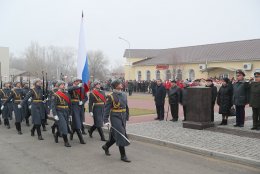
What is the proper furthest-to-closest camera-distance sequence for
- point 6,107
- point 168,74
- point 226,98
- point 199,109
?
point 168,74, point 6,107, point 226,98, point 199,109

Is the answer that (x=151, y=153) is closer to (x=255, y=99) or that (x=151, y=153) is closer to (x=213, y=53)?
(x=255, y=99)

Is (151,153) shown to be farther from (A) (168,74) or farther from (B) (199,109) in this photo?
(A) (168,74)

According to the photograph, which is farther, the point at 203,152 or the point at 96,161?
the point at 203,152

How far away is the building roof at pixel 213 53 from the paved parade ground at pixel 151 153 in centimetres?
3173

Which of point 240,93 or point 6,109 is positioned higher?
point 240,93

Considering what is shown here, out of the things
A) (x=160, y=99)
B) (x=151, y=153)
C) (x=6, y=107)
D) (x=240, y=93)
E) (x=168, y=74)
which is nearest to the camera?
(x=151, y=153)

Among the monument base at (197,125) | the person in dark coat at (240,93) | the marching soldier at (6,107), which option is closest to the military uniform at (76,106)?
the monument base at (197,125)

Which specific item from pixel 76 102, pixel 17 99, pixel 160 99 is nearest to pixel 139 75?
pixel 160 99

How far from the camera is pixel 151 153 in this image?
8.36 metres

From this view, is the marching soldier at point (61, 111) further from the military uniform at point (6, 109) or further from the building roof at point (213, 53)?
the building roof at point (213, 53)

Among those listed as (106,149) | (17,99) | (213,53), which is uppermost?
(213,53)

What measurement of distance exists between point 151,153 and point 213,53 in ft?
132

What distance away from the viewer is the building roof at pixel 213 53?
41.7 meters

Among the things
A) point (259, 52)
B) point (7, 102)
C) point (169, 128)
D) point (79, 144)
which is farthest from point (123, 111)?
point (259, 52)
